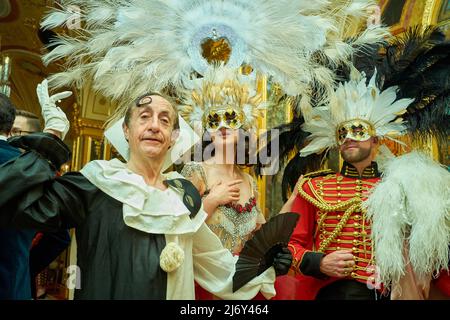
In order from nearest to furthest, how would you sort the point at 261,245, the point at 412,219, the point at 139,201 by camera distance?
the point at 139,201 → the point at 261,245 → the point at 412,219

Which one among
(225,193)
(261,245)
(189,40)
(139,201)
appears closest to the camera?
(139,201)

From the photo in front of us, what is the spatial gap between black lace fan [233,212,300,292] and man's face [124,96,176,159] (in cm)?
60

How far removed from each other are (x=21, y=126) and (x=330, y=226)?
213 centimetres

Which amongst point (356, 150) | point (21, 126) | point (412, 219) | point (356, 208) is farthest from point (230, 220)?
point (21, 126)

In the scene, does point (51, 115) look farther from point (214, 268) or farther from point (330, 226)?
point (330, 226)

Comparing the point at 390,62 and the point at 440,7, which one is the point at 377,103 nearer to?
the point at 390,62

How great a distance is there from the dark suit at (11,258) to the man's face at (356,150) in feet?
6.09

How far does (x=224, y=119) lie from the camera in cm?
288

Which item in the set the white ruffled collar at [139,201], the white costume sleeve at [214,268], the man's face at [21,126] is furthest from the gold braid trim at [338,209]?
the man's face at [21,126]

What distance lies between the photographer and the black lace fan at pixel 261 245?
2193 mm

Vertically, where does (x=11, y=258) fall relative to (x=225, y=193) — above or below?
below
